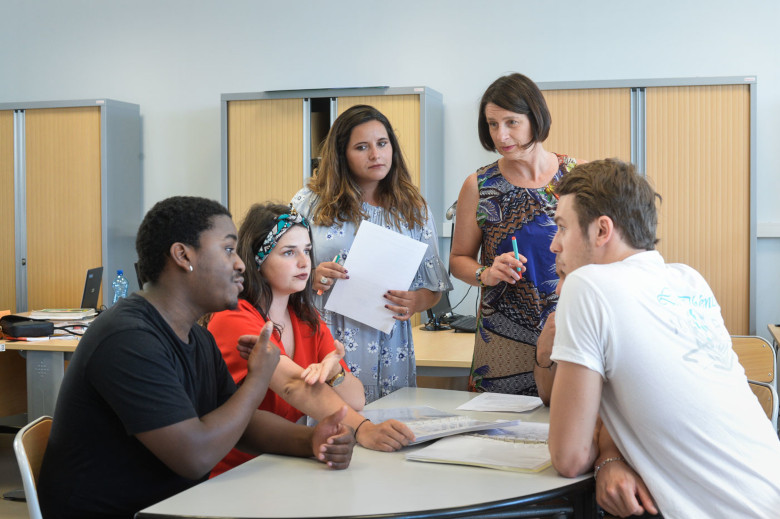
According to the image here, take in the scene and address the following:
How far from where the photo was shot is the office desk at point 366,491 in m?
1.23

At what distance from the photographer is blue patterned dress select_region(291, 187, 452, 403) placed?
231cm

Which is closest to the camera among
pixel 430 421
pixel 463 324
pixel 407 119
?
pixel 430 421

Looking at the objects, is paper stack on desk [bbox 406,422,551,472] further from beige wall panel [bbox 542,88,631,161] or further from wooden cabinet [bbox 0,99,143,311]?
wooden cabinet [bbox 0,99,143,311]

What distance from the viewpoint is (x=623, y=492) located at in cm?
131

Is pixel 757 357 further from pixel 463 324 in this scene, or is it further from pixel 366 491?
pixel 366 491

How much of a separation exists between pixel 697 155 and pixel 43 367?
3.60m

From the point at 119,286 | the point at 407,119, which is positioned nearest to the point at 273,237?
the point at 407,119

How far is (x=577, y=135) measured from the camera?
4.43 metres

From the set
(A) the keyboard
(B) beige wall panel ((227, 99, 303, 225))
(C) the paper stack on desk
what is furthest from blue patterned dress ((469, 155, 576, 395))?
(B) beige wall panel ((227, 99, 303, 225))

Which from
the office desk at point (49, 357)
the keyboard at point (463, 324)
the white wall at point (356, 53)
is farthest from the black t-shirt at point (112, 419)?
the white wall at point (356, 53)

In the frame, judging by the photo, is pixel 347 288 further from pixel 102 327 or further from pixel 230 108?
pixel 230 108

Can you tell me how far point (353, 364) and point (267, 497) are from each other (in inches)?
39.8

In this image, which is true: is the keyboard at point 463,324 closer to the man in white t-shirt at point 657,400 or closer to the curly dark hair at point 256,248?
the curly dark hair at point 256,248

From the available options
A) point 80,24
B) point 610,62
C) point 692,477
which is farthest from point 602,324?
point 80,24
